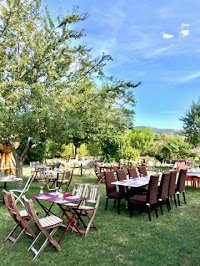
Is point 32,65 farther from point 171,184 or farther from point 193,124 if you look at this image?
point 193,124

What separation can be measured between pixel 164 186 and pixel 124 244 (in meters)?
2.23

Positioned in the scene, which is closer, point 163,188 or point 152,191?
point 152,191

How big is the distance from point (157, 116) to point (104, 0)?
39.7 metres

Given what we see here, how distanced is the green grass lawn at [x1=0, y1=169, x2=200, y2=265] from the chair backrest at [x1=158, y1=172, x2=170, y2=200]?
19.9 inches

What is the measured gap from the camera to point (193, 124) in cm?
1980

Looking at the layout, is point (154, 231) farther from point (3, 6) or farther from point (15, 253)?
point (3, 6)

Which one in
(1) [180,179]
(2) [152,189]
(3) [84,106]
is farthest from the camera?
(3) [84,106]

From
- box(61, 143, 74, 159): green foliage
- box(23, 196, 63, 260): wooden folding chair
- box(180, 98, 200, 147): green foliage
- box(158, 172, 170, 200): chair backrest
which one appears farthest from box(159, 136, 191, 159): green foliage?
box(23, 196, 63, 260): wooden folding chair

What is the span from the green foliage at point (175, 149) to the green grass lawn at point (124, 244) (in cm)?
1542

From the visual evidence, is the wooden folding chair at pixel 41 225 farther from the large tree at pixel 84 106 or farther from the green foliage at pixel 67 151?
the green foliage at pixel 67 151

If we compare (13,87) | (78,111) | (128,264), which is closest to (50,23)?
(13,87)

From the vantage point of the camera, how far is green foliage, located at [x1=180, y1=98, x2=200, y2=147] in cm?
1939

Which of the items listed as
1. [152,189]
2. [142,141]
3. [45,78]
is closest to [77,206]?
[152,189]

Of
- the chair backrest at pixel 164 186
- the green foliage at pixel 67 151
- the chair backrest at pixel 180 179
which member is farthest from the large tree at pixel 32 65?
the green foliage at pixel 67 151
